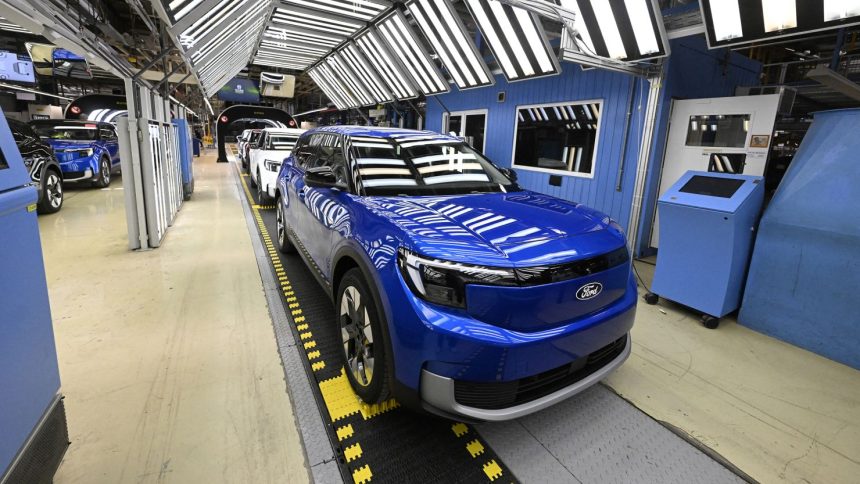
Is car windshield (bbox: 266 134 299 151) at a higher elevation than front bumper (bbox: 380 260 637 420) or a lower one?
higher

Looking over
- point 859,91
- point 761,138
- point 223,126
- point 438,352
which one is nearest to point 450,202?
point 438,352

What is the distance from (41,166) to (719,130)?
32.0ft

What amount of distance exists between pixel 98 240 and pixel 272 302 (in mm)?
3456

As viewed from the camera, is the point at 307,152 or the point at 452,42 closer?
the point at 307,152

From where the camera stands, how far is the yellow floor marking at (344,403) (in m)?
2.16

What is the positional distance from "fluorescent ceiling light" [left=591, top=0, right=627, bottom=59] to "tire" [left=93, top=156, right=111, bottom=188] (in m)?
10.5

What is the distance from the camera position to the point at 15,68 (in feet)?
47.1

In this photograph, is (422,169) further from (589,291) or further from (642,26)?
(642,26)

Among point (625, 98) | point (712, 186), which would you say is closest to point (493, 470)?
point (712, 186)

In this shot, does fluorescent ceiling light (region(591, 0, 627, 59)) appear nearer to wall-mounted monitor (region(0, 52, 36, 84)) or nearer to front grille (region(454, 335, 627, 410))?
front grille (region(454, 335, 627, 410))

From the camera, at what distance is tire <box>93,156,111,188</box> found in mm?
8953

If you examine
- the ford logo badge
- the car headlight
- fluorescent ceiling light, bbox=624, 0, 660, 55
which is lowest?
the ford logo badge

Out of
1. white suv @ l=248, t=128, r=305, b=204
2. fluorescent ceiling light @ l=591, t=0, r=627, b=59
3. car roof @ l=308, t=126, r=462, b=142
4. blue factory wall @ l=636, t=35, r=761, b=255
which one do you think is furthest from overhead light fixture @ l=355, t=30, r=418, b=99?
car roof @ l=308, t=126, r=462, b=142

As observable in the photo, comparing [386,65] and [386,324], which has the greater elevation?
[386,65]
